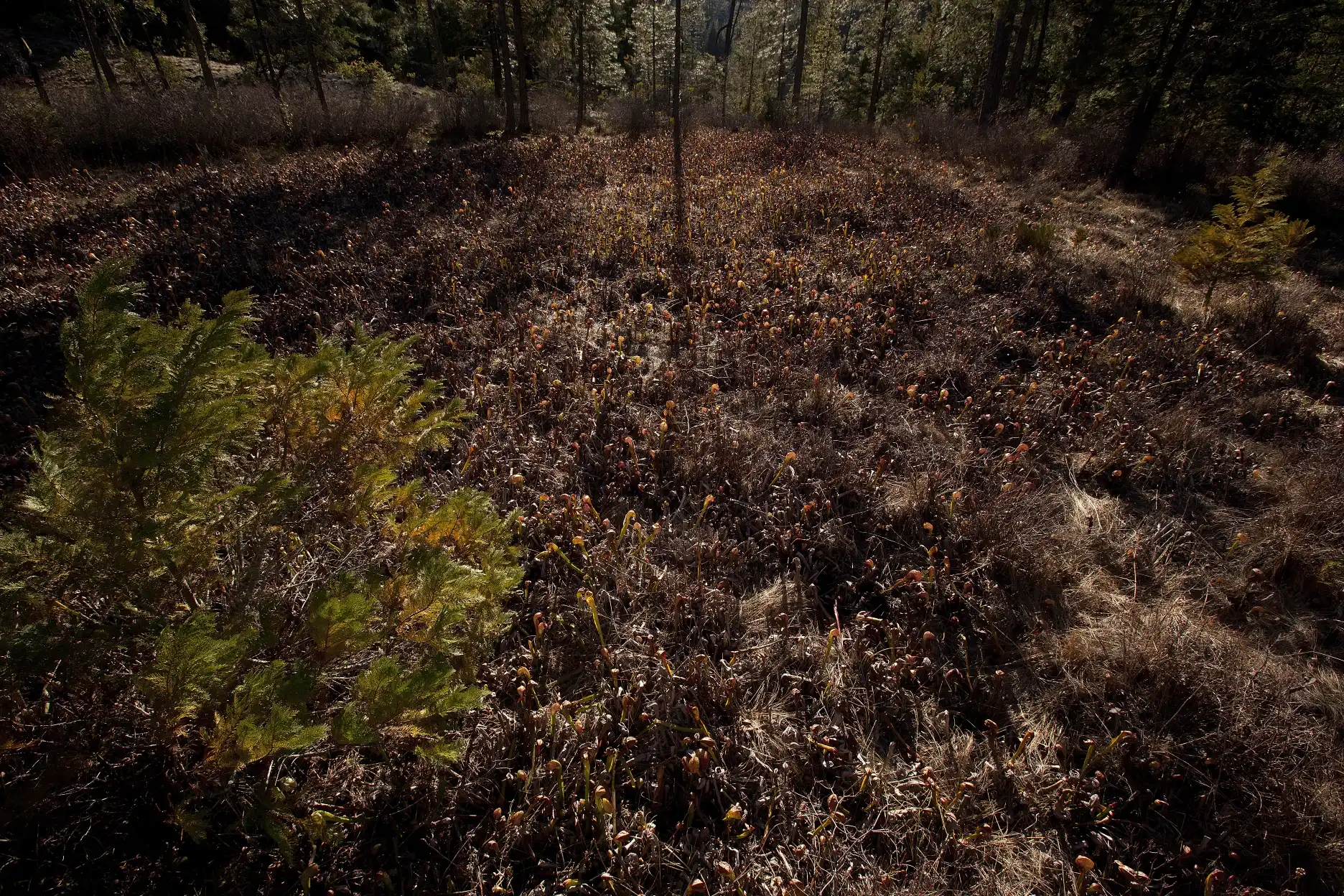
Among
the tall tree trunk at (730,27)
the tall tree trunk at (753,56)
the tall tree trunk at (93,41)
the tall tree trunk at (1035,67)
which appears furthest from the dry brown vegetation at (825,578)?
the tall tree trunk at (753,56)

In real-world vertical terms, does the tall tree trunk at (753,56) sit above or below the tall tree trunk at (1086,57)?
above

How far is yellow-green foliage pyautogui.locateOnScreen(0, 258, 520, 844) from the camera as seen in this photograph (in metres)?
1.83

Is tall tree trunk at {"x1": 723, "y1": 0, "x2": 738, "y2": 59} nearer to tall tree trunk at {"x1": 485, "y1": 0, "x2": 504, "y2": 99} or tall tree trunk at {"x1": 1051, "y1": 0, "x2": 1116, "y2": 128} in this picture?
tall tree trunk at {"x1": 485, "y1": 0, "x2": 504, "y2": 99}

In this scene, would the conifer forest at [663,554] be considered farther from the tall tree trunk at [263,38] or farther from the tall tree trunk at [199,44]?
the tall tree trunk at [263,38]

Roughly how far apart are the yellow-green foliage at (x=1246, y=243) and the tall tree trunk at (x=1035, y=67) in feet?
56.7

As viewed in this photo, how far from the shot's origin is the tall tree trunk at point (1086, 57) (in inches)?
589

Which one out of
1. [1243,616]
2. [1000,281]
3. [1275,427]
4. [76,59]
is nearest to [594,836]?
[1243,616]

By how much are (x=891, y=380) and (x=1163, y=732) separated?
3.63m

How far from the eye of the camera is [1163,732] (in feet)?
9.62

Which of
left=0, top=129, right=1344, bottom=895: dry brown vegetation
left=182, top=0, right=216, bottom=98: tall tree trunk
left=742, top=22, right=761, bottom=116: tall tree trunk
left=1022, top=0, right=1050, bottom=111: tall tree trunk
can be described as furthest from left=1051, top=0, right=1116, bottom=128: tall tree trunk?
left=742, top=22, right=761, bottom=116: tall tree trunk

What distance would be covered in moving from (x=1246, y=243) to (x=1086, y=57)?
1367 centimetres

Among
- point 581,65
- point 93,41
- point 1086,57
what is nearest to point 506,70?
point 581,65

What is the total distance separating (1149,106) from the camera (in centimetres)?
Answer: 1212

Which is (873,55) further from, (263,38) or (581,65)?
(263,38)
